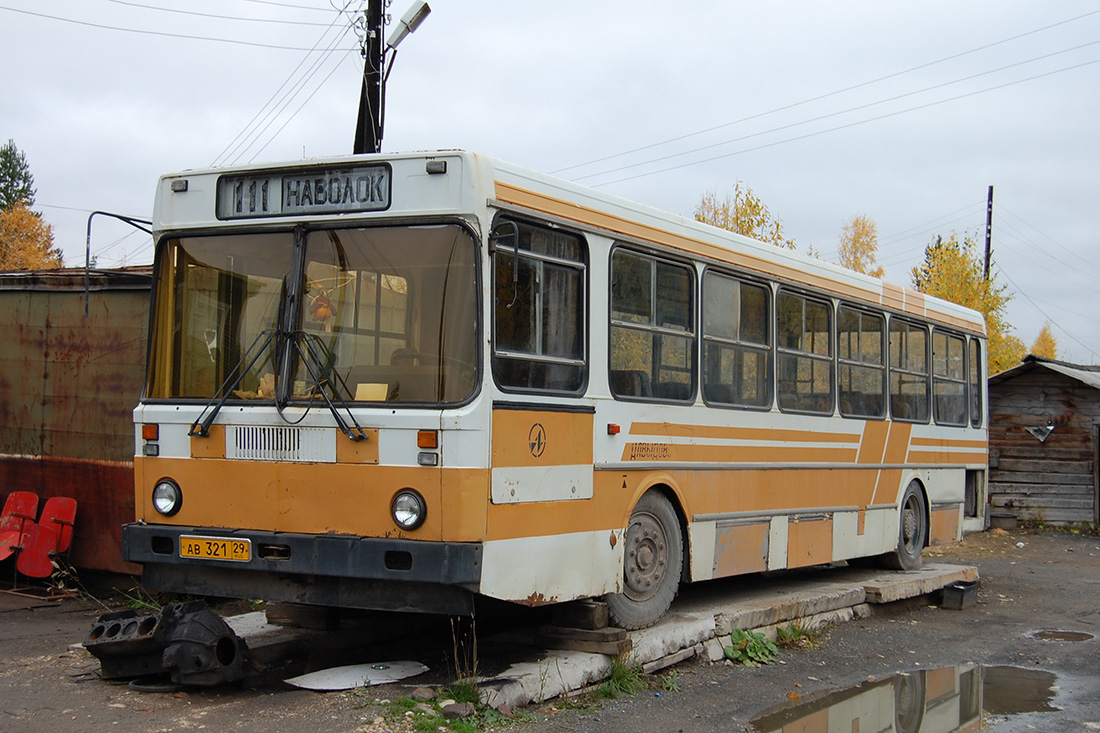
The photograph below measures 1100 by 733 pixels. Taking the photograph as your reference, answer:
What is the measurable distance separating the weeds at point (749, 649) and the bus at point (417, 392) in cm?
58

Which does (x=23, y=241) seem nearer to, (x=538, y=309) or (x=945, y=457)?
(x=945, y=457)

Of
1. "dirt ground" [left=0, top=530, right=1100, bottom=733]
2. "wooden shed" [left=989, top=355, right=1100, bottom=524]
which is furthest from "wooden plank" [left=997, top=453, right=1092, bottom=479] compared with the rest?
"dirt ground" [left=0, top=530, right=1100, bottom=733]

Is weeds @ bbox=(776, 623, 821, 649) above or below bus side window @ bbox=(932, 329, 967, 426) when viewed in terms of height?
below

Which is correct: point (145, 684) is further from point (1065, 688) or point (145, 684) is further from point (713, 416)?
point (1065, 688)

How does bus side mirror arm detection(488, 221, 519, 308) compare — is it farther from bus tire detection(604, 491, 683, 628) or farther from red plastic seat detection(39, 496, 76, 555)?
red plastic seat detection(39, 496, 76, 555)

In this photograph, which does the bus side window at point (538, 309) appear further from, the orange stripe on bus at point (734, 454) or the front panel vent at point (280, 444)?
the front panel vent at point (280, 444)

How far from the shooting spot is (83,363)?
10836mm

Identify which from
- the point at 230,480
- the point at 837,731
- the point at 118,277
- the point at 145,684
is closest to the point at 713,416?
the point at 837,731

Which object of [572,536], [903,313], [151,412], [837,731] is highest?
[903,313]

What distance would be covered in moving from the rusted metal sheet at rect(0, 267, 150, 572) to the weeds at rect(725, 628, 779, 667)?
5542 millimetres

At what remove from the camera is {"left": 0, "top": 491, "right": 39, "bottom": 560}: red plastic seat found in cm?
1070

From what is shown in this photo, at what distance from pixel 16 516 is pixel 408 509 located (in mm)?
6243

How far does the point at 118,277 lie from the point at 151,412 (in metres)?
4.10

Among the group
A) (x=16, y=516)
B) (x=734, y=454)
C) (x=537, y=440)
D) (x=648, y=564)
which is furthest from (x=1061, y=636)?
(x=16, y=516)
